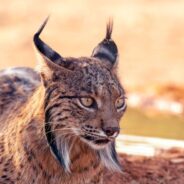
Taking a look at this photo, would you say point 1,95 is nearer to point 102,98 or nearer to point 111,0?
point 102,98

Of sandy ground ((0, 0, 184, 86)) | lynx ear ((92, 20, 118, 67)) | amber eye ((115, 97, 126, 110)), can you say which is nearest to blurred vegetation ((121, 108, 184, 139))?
sandy ground ((0, 0, 184, 86))

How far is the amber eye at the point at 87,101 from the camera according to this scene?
21.4ft

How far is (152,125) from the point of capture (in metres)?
13.5

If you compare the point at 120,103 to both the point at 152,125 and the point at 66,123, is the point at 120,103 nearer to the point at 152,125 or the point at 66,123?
the point at 66,123

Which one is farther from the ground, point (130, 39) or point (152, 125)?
point (130, 39)

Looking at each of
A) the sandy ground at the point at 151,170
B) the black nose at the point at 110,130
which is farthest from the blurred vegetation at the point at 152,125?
the black nose at the point at 110,130

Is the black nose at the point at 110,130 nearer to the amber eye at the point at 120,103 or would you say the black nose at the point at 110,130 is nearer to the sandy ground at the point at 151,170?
the amber eye at the point at 120,103

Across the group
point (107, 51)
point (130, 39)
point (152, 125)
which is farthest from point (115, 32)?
point (107, 51)

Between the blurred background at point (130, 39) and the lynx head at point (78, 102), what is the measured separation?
23.2 ft

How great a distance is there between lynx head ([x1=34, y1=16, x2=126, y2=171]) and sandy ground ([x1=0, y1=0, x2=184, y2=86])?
11.5 m

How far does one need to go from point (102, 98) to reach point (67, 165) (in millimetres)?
712

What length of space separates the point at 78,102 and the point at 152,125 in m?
7.04

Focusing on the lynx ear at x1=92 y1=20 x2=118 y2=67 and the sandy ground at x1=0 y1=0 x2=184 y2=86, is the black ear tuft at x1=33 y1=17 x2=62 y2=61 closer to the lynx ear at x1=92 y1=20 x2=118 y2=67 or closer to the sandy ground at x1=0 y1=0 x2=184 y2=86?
the lynx ear at x1=92 y1=20 x2=118 y2=67

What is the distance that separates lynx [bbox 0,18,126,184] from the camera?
257 inches
